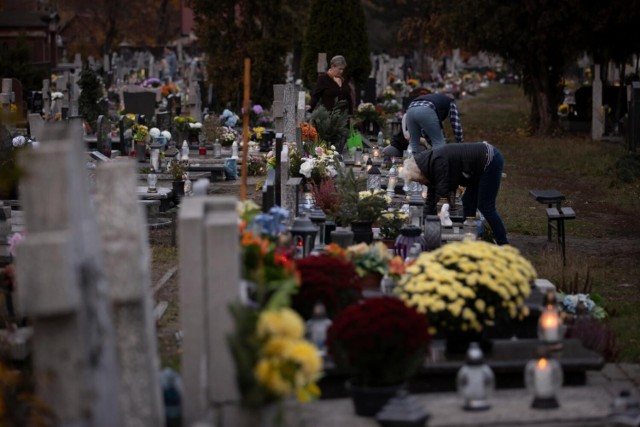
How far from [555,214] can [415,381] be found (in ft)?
21.3

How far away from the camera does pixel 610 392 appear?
9.20m

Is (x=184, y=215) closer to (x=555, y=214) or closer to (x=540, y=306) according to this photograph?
(x=540, y=306)

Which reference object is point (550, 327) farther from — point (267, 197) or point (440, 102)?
point (440, 102)

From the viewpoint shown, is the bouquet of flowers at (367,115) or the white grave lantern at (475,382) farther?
the bouquet of flowers at (367,115)

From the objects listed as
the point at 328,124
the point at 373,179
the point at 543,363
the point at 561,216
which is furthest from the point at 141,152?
the point at 543,363

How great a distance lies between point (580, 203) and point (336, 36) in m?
12.7

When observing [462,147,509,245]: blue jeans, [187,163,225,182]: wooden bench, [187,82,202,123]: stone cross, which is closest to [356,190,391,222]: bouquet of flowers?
[462,147,509,245]: blue jeans

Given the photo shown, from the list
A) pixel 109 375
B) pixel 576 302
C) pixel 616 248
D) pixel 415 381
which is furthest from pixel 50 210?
pixel 616 248

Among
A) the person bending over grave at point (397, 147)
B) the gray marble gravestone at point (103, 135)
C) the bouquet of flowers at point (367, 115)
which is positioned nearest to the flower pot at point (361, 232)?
the person bending over grave at point (397, 147)

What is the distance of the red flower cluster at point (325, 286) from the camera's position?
376 inches

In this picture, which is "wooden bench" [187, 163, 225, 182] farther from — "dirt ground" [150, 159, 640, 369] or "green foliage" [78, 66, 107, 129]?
"green foliage" [78, 66, 107, 129]

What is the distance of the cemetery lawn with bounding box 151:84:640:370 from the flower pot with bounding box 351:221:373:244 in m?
1.75

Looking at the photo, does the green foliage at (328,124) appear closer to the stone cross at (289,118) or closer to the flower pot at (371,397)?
the stone cross at (289,118)

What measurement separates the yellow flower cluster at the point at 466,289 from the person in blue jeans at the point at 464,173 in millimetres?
4383
